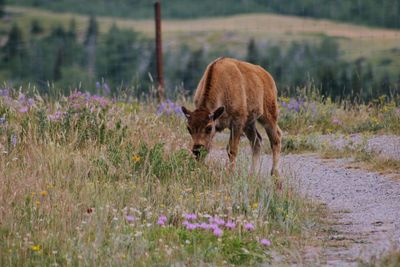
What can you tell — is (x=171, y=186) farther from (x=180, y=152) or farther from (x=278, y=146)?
(x=278, y=146)

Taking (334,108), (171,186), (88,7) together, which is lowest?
(88,7)

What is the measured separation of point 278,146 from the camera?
1485 cm

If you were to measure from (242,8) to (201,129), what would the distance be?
294 ft

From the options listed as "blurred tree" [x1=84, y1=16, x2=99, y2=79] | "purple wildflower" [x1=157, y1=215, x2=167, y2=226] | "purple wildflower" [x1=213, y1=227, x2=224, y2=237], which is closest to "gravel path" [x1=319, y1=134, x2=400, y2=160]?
"purple wildflower" [x1=157, y1=215, x2=167, y2=226]

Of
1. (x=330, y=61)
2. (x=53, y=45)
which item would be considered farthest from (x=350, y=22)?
(x=53, y=45)

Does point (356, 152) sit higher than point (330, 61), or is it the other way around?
point (356, 152)

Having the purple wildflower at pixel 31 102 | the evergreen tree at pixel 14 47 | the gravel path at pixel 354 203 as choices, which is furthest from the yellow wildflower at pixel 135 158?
the evergreen tree at pixel 14 47

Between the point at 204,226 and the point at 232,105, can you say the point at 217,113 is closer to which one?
the point at 232,105

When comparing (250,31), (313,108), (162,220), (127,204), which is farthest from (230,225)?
(250,31)

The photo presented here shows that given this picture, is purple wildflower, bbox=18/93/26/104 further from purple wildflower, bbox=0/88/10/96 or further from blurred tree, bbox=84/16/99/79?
blurred tree, bbox=84/16/99/79

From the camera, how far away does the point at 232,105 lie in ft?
44.0

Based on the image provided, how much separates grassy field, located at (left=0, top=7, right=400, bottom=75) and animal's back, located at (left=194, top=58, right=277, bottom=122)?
2171 inches

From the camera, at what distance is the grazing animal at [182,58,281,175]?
40.4ft

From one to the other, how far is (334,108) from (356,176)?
6024 millimetres
